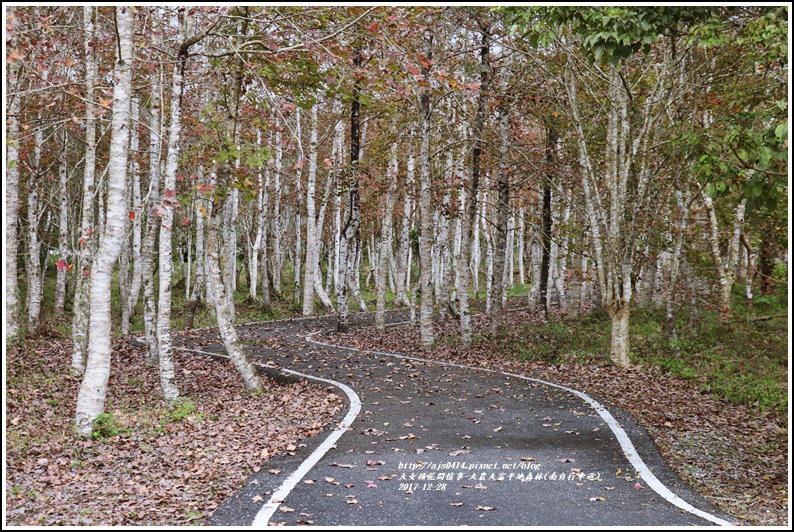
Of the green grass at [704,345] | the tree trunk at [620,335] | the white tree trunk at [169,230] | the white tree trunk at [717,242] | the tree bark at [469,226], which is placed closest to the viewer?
the white tree trunk at [169,230]

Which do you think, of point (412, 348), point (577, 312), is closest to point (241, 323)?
point (412, 348)

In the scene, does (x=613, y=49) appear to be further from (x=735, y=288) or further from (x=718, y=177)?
(x=735, y=288)

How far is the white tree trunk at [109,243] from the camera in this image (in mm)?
8766

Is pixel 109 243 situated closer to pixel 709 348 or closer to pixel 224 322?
pixel 224 322

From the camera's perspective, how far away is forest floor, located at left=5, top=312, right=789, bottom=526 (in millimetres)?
6223

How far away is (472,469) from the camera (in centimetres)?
724

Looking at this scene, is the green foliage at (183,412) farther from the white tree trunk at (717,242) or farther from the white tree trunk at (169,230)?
the white tree trunk at (717,242)

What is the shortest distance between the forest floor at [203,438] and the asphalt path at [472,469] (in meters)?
0.42

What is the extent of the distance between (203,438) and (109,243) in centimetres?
302

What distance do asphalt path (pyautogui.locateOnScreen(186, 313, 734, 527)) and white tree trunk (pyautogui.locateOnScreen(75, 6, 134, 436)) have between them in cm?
316

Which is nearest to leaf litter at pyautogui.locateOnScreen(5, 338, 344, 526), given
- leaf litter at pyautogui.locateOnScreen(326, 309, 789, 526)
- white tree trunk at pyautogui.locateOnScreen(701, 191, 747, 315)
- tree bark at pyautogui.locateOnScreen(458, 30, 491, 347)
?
leaf litter at pyautogui.locateOnScreen(326, 309, 789, 526)

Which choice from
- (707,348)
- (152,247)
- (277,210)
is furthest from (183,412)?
(277,210)

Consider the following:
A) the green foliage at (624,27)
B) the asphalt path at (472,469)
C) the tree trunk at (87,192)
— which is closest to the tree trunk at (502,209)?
the asphalt path at (472,469)

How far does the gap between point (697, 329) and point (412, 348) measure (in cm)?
772
